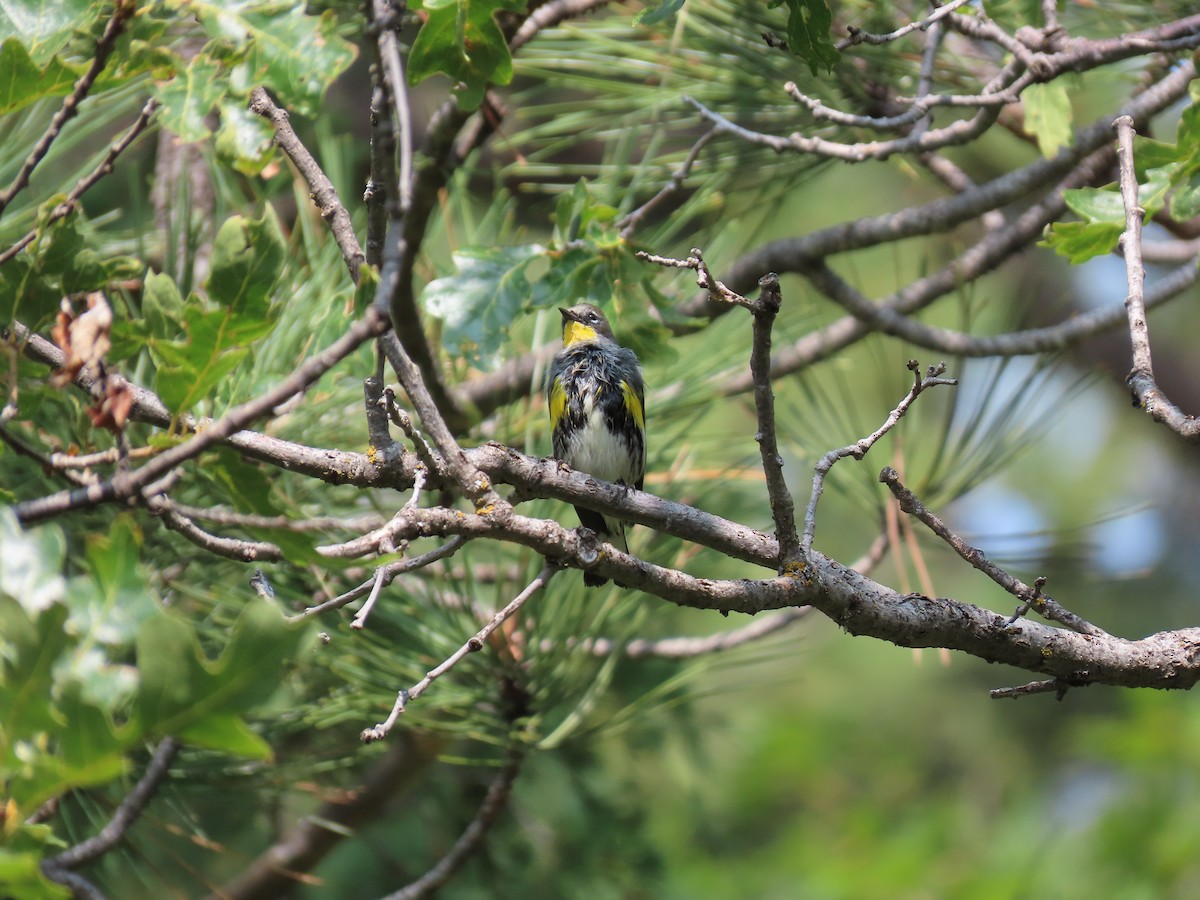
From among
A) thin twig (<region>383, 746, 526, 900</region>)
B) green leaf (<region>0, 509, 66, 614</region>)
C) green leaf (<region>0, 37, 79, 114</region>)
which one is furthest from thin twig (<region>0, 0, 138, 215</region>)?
thin twig (<region>383, 746, 526, 900</region>)

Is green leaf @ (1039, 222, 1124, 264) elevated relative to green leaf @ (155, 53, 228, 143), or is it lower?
lower

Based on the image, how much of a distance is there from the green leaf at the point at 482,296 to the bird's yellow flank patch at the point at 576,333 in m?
1.16

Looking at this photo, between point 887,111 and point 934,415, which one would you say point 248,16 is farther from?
point 934,415

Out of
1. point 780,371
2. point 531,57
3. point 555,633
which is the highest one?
point 531,57

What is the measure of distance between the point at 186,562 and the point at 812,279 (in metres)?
1.85

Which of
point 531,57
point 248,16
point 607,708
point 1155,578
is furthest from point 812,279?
point 1155,578

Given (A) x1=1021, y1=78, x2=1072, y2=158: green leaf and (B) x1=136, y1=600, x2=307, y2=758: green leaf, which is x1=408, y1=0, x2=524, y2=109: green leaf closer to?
(B) x1=136, y1=600, x2=307, y2=758: green leaf

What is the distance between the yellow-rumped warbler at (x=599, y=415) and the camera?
3574 millimetres

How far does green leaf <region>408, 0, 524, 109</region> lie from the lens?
6.30 ft

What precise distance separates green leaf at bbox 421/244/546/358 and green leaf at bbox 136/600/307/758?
155 centimetres

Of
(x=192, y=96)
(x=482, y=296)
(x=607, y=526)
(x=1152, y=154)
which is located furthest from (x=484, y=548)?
(x=1152, y=154)

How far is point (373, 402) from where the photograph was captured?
169 centimetres

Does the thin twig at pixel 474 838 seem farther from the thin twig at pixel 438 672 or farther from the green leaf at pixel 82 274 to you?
the green leaf at pixel 82 274

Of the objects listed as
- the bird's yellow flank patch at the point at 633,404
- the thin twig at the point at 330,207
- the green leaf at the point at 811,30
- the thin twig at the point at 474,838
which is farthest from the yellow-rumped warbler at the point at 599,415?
the thin twig at the point at 330,207
